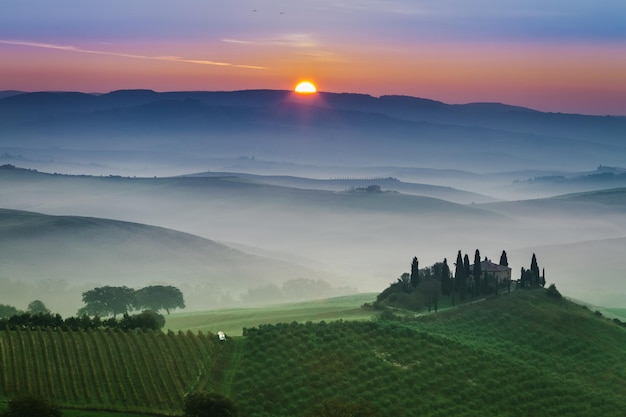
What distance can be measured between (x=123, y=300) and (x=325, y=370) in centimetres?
9092

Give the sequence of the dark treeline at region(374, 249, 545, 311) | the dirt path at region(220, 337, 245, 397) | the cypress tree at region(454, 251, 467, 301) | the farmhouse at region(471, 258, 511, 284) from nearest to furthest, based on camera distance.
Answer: the dirt path at region(220, 337, 245, 397)
the dark treeline at region(374, 249, 545, 311)
the cypress tree at region(454, 251, 467, 301)
the farmhouse at region(471, 258, 511, 284)

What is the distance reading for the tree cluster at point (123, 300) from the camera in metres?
168

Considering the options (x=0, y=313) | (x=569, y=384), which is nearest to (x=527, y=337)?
(x=569, y=384)

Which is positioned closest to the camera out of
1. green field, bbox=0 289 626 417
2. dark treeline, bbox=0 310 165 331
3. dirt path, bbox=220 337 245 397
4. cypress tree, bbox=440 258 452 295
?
green field, bbox=0 289 626 417

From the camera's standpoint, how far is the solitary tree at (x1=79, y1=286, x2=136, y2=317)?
6594 inches

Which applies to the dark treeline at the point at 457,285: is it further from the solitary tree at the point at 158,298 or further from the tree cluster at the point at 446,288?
the solitary tree at the point at 158,298

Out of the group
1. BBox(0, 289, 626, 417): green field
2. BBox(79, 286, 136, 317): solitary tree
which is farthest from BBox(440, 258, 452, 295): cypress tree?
BBox(79, 286, 136, 317): solitary tree

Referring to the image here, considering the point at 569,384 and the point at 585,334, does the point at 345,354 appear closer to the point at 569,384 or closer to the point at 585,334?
the point at 569,384

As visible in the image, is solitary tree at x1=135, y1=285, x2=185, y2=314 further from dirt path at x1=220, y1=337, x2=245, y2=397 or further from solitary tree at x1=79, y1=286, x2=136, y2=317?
dirt path at x1=220, y1=337, x2=245, y2=397

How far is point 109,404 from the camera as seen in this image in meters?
73.9

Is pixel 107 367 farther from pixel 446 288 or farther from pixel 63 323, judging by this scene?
pixel 446 288

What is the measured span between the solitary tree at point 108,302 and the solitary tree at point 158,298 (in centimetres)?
303

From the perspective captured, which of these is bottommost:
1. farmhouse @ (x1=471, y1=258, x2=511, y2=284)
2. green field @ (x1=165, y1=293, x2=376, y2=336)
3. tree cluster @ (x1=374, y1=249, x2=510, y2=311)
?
green field @ (x1=165, y1=293, x2=376, y2=336)

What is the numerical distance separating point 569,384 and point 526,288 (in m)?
40.4
